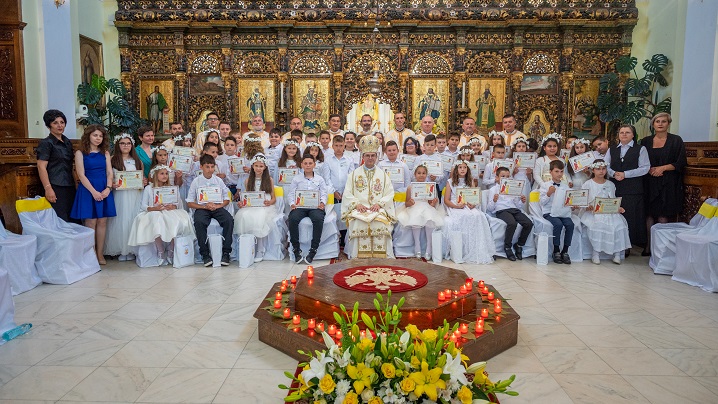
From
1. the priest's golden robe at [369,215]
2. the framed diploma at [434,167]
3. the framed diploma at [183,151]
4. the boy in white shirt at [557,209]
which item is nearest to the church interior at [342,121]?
the priest's golden robe at [369,215]

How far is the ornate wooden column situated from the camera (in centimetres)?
870

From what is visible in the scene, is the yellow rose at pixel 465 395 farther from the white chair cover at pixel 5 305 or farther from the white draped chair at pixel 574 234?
the white draped chair at pixel 574 234

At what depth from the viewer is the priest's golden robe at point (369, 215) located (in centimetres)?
705

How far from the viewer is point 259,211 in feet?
24.2

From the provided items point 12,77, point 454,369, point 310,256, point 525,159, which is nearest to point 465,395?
point 454,369

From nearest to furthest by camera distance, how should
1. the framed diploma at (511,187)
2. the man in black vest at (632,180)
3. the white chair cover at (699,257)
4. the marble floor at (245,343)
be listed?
the marble floor at (245,343)
the white chair cover at (699,257)
the framed diploma at (511,187)
the man in black vest at (632,180)

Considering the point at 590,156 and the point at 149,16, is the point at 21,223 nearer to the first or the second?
the point at 149,16

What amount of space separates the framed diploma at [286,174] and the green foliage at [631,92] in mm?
7520

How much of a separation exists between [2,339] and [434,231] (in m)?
5.28

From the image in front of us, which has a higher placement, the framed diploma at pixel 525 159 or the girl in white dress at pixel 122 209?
the framed diploma at pixel 525 159

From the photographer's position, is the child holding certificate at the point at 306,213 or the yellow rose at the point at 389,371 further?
the child holding certificate at the point at 306,213

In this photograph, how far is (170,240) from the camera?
22.8 feet

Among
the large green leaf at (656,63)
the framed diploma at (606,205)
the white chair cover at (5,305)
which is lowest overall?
the white chair cover at (5,305)

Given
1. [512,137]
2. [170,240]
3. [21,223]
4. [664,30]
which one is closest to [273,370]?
[170,240]
